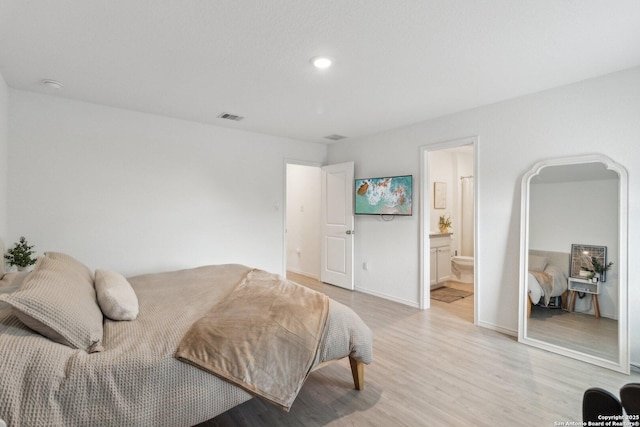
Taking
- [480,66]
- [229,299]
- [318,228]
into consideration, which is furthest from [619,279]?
[318,228]

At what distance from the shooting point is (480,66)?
2.56 m

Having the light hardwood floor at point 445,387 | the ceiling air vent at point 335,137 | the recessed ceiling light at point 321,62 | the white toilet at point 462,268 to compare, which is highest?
the ceiling air vent at point 335,137

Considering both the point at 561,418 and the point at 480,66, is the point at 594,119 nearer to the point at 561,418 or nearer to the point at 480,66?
the point at 480,66

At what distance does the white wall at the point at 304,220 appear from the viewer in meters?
6.11

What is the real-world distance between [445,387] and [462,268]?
3.46 metres

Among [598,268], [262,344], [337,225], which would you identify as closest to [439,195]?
[337,225]

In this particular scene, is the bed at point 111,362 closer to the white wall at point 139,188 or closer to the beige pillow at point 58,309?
the beige pillow at point 58,309

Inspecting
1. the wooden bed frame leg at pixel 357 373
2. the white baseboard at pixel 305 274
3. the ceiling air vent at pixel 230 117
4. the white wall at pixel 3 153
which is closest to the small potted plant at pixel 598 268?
the wooden bed frame leg at pixel 357 373

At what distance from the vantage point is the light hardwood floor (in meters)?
2.04

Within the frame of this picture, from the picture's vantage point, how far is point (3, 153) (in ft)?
9.45

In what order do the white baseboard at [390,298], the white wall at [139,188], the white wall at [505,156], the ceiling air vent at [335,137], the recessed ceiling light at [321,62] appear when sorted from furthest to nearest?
1. the ceiling air vent at [335,137]
2. the white baseboard at [390,298]
3. the white wall at [139,188]
4. the white wall at [505,156]
5. the recessed ceiling light at [321,62]

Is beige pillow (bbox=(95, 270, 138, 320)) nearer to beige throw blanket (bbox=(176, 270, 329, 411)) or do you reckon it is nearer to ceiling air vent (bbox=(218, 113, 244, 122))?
beige throw blanket (bbox=(176, 270, 329, 411))

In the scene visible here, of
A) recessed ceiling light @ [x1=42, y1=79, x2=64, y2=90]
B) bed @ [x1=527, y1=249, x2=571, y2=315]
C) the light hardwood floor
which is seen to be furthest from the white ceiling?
the light hardwood floor

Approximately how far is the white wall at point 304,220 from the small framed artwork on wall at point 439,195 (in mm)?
2067
